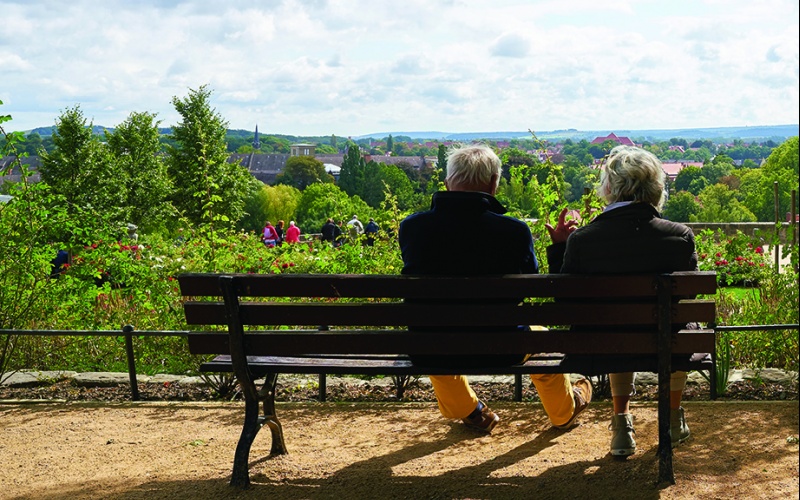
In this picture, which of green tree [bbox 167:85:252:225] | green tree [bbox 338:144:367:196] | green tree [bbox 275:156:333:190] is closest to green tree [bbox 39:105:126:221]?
green tree [bbox 167:85:252:225]

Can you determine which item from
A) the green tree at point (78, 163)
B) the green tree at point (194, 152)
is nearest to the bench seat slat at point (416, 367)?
the green tree at point (78, 163)

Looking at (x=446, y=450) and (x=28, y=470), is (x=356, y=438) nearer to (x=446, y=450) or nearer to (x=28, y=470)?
(x=446, y=450)

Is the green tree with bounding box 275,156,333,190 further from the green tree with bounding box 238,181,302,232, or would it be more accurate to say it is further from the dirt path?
the dirt path

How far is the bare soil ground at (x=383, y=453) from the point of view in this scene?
350cm

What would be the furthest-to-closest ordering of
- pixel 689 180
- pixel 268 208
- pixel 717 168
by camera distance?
1. pixel 268 208
2. pixel 717 168
3. pixel 689 180

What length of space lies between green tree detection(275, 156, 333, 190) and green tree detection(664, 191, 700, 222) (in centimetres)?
5788

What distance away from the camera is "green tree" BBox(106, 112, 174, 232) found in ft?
201

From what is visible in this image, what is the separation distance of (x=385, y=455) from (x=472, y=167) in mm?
1222

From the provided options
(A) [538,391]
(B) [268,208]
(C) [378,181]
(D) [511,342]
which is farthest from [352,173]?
(D) [511,342]

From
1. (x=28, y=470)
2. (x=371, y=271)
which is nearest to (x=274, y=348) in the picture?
(x=28, y=470)

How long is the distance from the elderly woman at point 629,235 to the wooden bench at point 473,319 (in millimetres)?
153

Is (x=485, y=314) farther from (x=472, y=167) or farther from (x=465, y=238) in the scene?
(x=472, y=167)

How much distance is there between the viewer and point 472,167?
3.64 meters

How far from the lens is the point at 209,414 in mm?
4715
